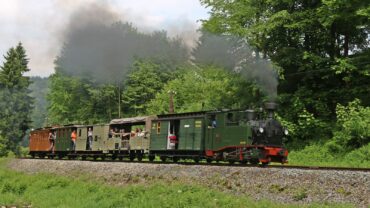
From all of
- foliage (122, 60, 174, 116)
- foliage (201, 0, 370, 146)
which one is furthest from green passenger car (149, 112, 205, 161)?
foliage (122, 60, 174, 116)

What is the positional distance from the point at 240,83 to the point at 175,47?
60.6 feet

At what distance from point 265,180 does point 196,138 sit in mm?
8868

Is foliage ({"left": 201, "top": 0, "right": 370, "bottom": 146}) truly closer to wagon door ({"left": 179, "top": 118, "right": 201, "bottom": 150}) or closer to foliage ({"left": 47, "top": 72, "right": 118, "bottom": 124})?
wagon door ({"left": 179, "top": 118, "right": 201, "bottom": 150})

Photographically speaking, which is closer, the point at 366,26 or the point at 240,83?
the point at 366,26

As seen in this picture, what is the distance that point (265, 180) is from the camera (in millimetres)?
16547

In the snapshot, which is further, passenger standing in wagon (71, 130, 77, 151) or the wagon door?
passenger standing in wagon (71, 130, 77, 151)

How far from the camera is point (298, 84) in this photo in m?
31.9

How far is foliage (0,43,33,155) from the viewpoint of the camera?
70.1 meters

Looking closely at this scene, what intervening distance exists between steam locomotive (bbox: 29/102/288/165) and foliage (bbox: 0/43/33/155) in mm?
35207

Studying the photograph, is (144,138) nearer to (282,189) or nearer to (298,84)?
(298,84)

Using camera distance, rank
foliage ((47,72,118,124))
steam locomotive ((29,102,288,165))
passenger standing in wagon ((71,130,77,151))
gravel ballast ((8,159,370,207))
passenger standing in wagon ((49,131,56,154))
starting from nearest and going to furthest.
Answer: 1. gravel ballast ((8,159,370,207))
2. steam locomotive ((29,102,288,165))
3. passenger standing in wagon ((71,130,77,151))
4. passenger standing in wagon ((49,131,56,154))
5. foliage ((47,72,118,124))

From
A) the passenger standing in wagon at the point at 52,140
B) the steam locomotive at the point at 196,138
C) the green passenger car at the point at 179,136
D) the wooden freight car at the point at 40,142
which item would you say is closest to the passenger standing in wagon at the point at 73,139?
the steam locomotive at the point at 196,138

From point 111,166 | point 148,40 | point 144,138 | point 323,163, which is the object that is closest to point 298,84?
point 323,163

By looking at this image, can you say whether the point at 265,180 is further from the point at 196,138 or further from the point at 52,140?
the point at 52,140
